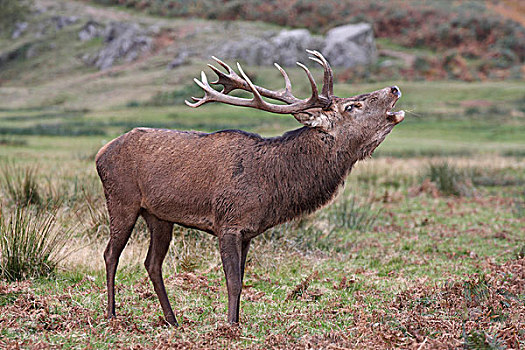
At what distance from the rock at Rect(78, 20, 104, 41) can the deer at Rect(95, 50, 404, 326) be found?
5800 centimetres

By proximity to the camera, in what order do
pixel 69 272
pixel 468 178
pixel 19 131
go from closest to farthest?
pixel 69 272 → pixel 468 178 → pixel 19 131

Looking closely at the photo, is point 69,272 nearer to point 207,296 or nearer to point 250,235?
point 207,296

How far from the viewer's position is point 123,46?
55.5 m

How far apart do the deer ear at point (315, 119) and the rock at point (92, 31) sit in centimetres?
5834

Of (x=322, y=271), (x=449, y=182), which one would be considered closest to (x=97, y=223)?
(x=322, y=271)

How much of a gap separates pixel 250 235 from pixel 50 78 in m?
52.9

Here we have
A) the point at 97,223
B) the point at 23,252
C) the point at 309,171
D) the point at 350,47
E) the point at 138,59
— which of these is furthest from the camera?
the point at 138,59

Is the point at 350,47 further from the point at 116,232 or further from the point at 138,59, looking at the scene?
the point at 116,232

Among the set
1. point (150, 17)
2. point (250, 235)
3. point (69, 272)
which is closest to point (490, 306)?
point (250, 235)

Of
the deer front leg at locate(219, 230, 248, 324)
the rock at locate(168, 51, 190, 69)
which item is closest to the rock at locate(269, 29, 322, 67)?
the rock at locate(168, 51, 190, 69)

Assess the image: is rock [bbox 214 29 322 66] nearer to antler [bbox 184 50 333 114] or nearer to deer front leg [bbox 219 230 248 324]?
antler [bbox 184 50 333 114]

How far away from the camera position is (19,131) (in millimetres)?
27297

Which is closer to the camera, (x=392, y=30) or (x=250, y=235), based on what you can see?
(x=250, y=235)

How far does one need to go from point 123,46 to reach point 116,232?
5190 centimetres
